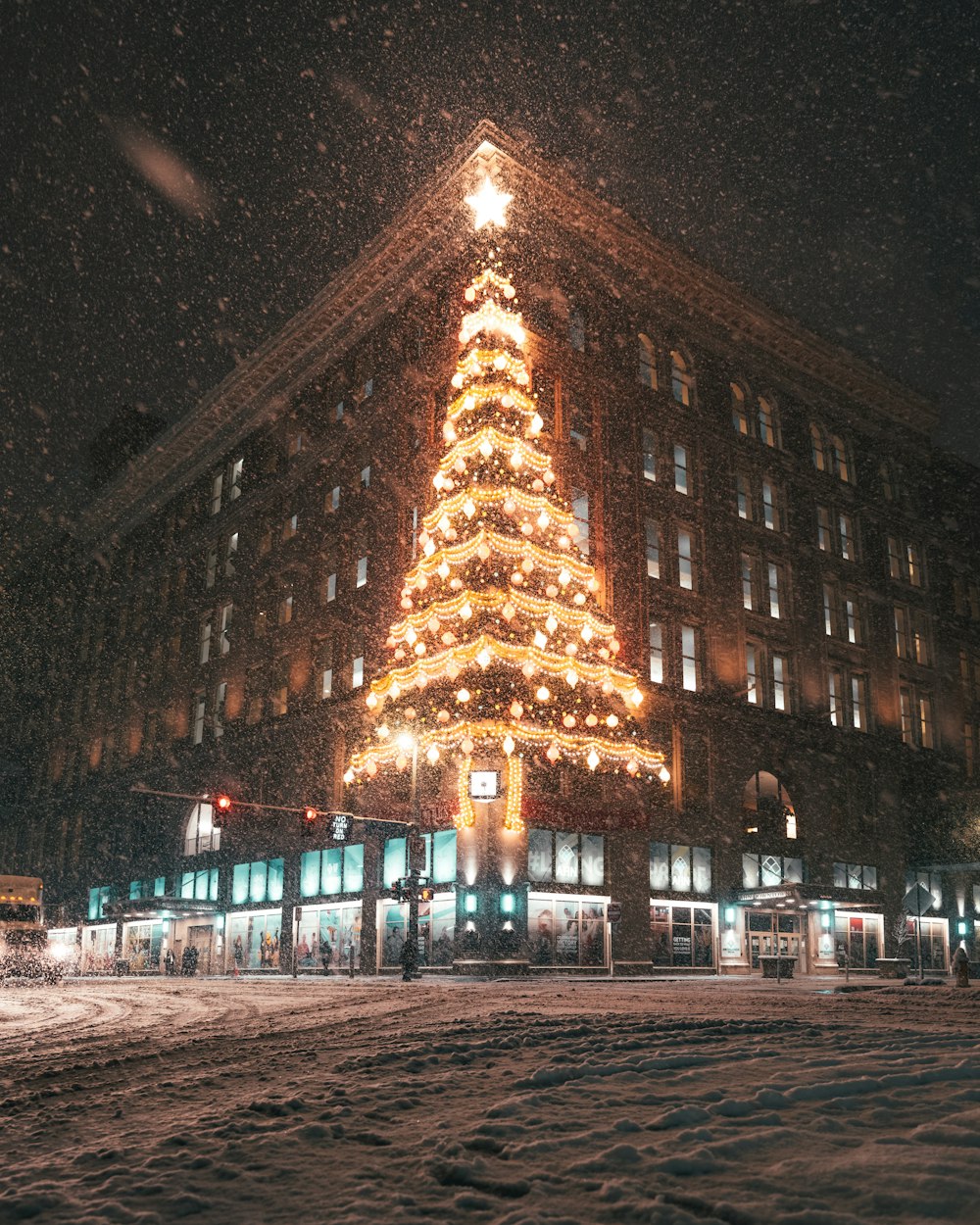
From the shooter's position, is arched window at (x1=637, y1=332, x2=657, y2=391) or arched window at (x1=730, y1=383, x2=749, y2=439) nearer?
arched window at (x1=637, y1=332, x2=657, y2=391)

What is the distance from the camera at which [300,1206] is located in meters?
4.32

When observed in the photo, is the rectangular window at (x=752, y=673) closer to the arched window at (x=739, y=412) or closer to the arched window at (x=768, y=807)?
the arched window at (x=768, y=807)

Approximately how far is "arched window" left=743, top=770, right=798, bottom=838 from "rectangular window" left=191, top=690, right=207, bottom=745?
106 ft

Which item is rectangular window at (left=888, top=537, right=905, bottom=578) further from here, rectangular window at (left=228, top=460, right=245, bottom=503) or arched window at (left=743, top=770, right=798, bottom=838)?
rectangular window at (left=228, top=460, right=245, bottom=503)

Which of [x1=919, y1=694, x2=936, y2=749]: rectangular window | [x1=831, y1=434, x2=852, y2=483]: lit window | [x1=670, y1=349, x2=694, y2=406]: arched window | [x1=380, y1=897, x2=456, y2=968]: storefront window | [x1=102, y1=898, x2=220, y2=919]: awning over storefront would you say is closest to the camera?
[x1=380, y1=897, x2=456, y2=968]: storefront window

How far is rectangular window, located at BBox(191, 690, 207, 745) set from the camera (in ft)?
209

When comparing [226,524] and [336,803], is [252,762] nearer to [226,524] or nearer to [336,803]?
[336,803]

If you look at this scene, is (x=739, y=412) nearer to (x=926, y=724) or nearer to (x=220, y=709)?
(x=926, y=724)

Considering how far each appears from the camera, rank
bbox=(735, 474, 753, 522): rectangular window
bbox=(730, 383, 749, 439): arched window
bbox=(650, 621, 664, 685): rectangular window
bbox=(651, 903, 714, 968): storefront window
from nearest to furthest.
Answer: bbox=(651, 903, 714, 968): storefront window, bbox=(650, 621, 664, 685): rectangular window, bbox=(735, 474, 753, 522): rectangular window, bbox=(730, 383, 749, 439): arched window

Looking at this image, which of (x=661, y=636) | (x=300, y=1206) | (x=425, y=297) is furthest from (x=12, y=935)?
(x=300, y=1206)

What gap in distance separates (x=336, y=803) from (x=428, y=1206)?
44.8m

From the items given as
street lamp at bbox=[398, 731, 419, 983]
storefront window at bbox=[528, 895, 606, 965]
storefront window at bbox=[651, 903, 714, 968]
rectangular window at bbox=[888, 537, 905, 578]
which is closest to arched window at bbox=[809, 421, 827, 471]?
rectangular window at bbox=[888, 537, 905, 578]

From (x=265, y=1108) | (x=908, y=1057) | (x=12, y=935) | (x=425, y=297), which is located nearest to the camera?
(x=265, y=1108)

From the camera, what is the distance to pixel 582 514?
152ft
